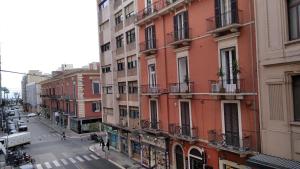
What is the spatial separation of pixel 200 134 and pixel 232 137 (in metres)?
3.71

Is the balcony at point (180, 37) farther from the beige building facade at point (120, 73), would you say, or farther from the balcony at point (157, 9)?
the beige building facade at point (120, 73)

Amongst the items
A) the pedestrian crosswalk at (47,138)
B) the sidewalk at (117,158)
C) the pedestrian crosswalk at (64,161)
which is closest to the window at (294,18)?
the sidewalk at (117,158)

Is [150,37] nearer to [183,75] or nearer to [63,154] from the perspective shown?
[183,75]

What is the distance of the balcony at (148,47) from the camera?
94.5 ft

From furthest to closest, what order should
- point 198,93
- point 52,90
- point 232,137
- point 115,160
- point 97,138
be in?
point 52,90 → point 97,138 → point 115,160 → point 198,93 → point 232,137

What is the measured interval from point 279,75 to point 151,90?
1454cm

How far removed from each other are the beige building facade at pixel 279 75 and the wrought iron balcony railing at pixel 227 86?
4.96 feet

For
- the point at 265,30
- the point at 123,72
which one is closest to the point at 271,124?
the point at 265,30

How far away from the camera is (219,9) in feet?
66.9

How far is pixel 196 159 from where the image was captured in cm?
2414

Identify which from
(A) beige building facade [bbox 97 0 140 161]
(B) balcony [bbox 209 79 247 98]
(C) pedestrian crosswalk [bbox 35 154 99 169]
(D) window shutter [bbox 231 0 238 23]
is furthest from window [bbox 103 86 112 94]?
(D) window shutter [bbox 231 0 238 23]

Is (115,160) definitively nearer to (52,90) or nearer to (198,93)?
(198,93)

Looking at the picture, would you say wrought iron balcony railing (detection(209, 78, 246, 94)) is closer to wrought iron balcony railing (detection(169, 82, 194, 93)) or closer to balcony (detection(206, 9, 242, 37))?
wrought iron balcony railing (detection(169, 82, 194, 93))

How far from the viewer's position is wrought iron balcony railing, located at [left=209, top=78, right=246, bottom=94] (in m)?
18.8
